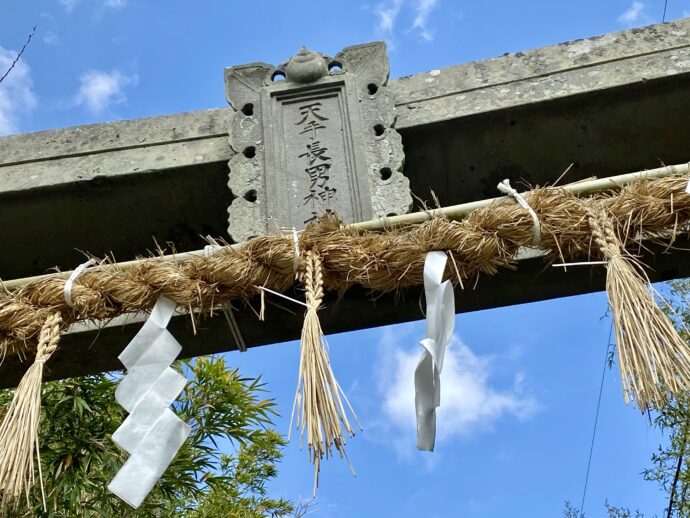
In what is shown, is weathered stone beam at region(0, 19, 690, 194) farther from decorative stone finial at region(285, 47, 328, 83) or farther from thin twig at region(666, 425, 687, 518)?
thin twig at region(666, 425, 687, 518)

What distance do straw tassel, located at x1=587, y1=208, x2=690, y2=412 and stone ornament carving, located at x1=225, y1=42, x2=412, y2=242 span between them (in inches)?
27.1

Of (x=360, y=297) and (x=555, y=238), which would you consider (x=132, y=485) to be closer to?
(x=360, y=297)

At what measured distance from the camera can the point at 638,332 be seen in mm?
1774

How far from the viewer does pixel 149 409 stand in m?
1.91

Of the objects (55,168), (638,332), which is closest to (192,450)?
(55,168)

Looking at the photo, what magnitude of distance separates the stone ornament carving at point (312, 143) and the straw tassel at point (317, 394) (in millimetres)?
578

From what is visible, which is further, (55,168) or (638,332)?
(55,168)

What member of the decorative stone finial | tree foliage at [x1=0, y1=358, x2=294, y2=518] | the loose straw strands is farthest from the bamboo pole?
tree foliage at [x1=0, y1=358, x2=294, y2=518]

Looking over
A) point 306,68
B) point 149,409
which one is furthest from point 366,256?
point 306,68

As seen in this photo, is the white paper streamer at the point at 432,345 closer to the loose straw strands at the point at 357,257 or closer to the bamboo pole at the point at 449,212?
the loose straw strands at the point at 357,257

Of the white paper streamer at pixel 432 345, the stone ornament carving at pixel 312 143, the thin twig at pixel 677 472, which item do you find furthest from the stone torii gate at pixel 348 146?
the thin twig at pixel 677 472

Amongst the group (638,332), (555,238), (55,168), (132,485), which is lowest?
(132,485)

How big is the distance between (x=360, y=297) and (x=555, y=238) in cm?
51

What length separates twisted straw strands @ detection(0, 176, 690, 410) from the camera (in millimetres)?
2012
